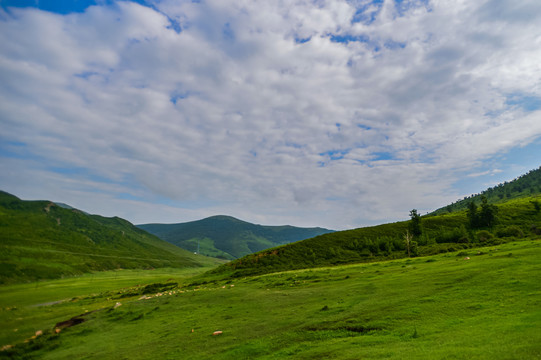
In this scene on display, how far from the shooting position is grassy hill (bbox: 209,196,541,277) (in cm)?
8770

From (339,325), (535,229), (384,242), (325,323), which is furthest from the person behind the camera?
(384,242)

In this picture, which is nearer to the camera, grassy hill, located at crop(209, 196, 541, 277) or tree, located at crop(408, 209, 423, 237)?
grassy hill, located at crop(209, 196, 541, 277)

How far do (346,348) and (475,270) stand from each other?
2384 centimetres

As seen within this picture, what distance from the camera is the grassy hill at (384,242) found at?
8770cm

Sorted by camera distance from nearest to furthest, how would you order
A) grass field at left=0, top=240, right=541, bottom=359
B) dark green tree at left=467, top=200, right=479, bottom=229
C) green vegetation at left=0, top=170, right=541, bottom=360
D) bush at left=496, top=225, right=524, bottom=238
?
grass field at left=0, top=240, right=541, bottom=359 < green vegetation at left=0, top=170, right=541, bottom=360 < bush at left=496, top=225, right=524, bottom=238 < dark green tree at left=467, top=200, right=479, bottom=229

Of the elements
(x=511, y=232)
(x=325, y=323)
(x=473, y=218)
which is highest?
(x=473, y=218)

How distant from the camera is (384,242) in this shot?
3942 inches

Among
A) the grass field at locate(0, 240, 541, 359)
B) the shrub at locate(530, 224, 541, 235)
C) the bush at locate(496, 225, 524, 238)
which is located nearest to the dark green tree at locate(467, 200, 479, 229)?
the shrub at locate(530, 224, 541, 235)

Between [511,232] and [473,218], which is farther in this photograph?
[473,218]

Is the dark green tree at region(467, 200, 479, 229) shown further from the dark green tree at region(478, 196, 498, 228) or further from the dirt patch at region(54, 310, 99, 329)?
the dirt patch at region(54, 310, 99, 329)

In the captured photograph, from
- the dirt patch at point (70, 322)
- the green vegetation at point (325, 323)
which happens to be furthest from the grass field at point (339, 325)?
the dirt patch at point (70, 322)

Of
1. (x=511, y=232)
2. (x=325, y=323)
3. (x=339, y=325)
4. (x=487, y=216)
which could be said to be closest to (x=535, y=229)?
(x=511, y=232)

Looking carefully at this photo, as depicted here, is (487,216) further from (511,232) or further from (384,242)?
(384,242)

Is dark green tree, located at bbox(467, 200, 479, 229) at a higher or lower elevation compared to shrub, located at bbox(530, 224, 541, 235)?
higher
